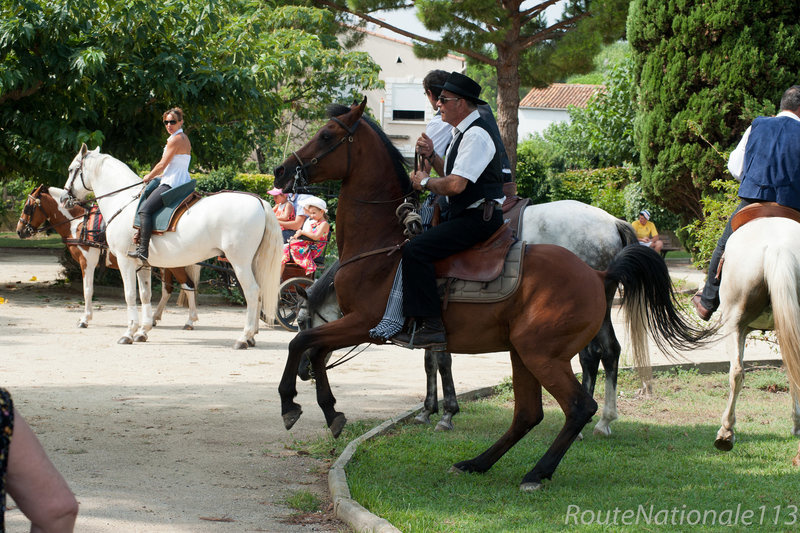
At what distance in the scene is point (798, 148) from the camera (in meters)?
7.06

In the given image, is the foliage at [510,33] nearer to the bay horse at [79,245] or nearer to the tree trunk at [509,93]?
the tree trunk at [509,93]

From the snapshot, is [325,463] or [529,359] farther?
[325,463]

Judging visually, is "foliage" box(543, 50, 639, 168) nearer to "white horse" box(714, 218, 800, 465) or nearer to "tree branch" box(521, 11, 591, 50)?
"tree branch" box(521, 11, 591, 50)

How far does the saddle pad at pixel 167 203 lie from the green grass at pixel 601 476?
5.81 metres

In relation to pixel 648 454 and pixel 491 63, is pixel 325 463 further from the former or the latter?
pixel 491 63

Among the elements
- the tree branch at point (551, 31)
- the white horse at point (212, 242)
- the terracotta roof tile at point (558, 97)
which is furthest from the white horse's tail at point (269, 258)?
the terracotta roof tile at point (558, 97)

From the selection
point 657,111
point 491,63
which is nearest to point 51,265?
point 491,63

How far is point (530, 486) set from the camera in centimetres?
561

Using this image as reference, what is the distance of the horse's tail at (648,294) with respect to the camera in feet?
20.6

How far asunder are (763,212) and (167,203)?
8.29 meters

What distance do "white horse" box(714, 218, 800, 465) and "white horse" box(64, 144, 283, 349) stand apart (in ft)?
23.5

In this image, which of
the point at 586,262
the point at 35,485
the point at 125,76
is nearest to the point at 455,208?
the point at 586,262

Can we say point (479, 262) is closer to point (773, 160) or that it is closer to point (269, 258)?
point (773, 160)

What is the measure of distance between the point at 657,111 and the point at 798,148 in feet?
35.3
